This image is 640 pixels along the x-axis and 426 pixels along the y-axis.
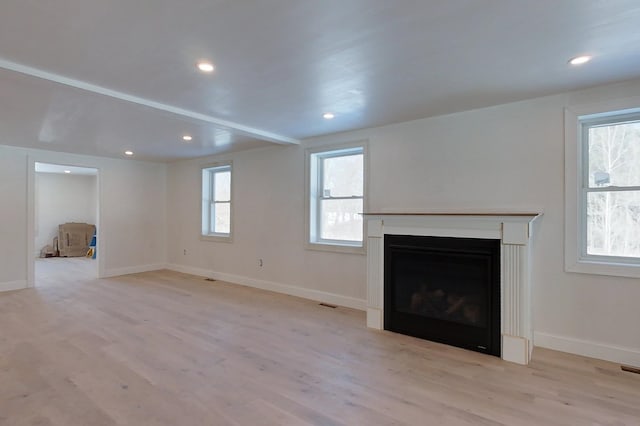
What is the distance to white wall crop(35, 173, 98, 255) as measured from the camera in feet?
30.8

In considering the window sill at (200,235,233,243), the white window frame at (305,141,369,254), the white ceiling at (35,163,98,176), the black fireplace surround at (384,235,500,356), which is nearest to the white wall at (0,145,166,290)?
the window sill at (200,235,233,243)

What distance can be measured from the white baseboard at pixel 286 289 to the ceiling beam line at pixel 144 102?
221cm

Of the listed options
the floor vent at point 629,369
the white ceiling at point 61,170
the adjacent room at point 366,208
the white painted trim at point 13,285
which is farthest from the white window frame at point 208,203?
the floor vent at point 629,369

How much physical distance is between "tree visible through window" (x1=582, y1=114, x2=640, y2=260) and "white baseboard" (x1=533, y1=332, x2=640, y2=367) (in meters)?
0.80

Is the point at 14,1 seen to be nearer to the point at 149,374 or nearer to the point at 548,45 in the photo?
the point at 149,374

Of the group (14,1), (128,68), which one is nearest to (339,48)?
(128,68)

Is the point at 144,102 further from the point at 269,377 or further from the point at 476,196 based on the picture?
the point at 476,196

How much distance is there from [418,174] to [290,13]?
257 centimetres

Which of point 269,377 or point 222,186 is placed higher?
point 222,186

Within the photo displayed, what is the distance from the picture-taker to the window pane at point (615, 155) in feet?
9.70

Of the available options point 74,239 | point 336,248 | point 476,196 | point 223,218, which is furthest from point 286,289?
point 74,239

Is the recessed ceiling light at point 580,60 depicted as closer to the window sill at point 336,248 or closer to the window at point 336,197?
the window at point 336,197

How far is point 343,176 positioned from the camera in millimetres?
4789

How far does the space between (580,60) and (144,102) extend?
3.62m
